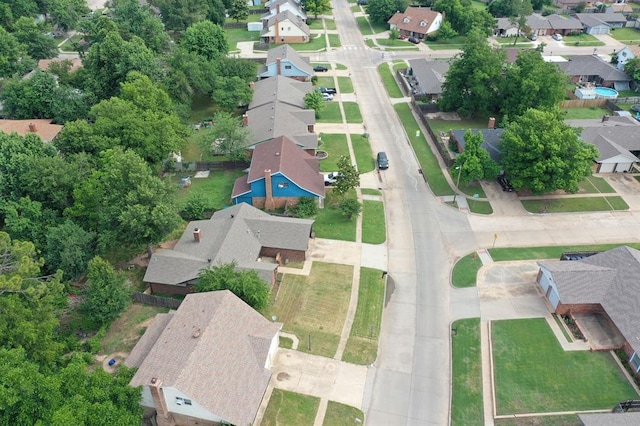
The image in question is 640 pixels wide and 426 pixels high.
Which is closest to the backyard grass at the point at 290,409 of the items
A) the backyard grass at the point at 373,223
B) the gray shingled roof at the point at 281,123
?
the backyard grass at the point at 373,223

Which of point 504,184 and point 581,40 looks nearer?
point 504,184

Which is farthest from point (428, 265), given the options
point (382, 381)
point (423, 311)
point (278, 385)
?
point (278, 385)

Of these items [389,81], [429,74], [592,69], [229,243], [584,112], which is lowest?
[389,81]

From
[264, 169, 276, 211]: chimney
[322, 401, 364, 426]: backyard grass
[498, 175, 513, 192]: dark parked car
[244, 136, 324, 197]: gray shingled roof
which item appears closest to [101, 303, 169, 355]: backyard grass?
[322, 401, 364, 426]: backyard grass

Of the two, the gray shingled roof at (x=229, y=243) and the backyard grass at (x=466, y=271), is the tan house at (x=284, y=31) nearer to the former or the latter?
the gray shingled roof at (x=229, y=243)

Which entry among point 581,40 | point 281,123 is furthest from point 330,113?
point 581,40

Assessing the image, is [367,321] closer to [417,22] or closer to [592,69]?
[592,69]

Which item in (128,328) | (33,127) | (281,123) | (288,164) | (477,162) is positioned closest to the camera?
(128,328)
